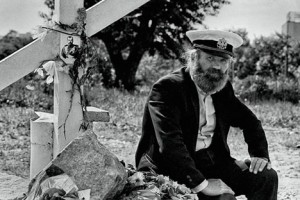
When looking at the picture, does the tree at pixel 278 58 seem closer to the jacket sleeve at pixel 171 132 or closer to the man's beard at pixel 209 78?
the man's beard at pixel 209 78

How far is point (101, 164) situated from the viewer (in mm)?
2535

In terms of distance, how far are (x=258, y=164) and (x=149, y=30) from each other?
780 inches

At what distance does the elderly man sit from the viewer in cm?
291

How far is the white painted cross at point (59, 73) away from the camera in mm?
2850

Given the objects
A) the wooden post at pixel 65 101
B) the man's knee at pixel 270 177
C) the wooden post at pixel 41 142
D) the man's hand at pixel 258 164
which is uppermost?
the wooden post at pixel 65 101

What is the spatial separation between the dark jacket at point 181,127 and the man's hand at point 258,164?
55 mm

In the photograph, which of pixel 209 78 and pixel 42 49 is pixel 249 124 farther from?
pixel 42 49

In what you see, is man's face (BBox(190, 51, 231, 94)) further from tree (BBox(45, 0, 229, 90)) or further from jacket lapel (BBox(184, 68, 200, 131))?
tree (BBox(45, 0, 229, 90))

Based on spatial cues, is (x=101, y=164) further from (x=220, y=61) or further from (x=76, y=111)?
(x=220, y=61)

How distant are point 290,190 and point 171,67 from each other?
31096mm

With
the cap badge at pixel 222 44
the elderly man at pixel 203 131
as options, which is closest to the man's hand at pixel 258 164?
the elderly man at pixel 203 131

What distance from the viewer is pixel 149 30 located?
74.1 feet

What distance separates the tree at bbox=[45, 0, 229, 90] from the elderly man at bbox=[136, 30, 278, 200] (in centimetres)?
1837

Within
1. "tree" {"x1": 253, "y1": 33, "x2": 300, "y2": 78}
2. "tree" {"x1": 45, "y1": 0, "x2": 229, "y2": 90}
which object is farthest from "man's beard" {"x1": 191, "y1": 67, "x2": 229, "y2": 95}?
"tree" {"x1": 253, "y1": 33, "x2": 300, "y2": 78}
